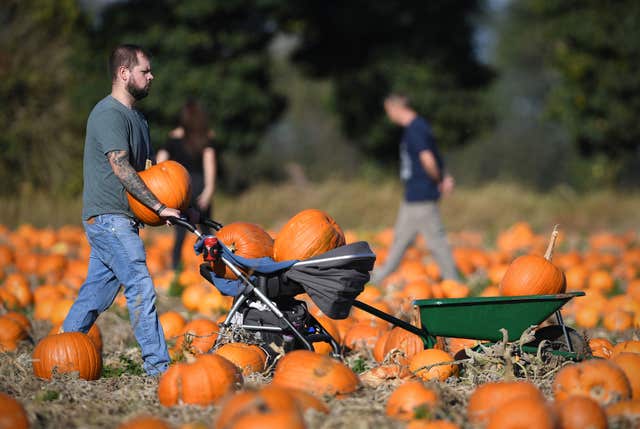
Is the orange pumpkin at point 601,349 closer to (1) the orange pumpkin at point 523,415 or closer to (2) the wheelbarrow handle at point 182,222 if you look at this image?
(1) the orange pumpkin at point 523,415

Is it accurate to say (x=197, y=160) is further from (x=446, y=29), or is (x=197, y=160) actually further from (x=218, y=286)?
(x=446, y=29)

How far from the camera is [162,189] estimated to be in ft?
14.9

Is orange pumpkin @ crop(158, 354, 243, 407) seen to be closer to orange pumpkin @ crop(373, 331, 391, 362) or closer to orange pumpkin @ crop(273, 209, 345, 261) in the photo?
orange pumpkin @ crop(273, 209, 345, 261)

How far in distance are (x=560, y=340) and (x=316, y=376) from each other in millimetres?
1727

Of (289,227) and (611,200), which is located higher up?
(611,200)

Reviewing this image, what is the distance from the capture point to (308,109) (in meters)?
30.2

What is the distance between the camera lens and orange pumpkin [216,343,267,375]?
4301 mm

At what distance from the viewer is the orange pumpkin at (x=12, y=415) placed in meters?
A: 3.22

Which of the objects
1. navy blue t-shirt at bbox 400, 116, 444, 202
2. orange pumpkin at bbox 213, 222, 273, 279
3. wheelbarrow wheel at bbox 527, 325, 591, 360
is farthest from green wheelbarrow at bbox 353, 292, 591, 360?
navy blue t-shirt at bbox 400, 116, 444, 202

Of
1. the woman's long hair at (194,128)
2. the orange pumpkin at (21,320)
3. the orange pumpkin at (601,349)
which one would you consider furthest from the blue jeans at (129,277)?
the woman's long hair at (194,128)

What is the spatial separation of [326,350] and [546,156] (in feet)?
80.8

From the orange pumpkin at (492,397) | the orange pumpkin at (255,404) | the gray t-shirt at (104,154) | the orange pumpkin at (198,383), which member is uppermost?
the gray t-shirt at (104,154)

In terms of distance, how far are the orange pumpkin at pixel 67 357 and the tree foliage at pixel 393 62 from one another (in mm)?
14561

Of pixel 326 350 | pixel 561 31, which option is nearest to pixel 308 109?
pixel 561 31
